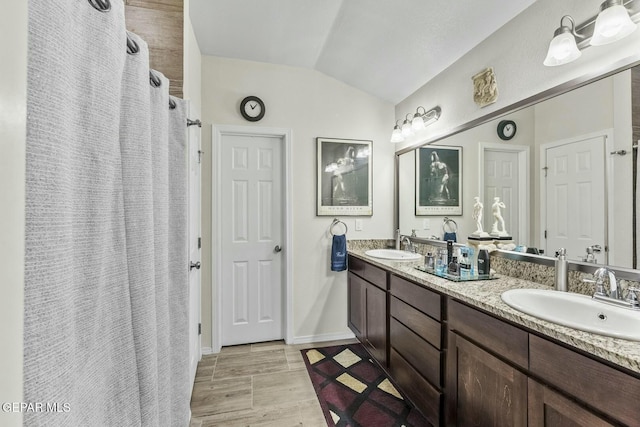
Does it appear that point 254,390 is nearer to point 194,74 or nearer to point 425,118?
point 194,74

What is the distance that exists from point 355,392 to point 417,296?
905 mm

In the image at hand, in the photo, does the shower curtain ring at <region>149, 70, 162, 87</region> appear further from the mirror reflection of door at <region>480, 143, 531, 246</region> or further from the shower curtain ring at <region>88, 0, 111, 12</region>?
the mirror reflection of door at <region>480, 143, 531, 246</region>

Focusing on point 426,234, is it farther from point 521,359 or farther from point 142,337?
point 142,337

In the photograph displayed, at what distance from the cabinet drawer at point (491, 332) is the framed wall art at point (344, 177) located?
1.57 meters

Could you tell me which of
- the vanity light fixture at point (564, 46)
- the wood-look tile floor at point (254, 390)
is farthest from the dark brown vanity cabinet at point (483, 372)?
the vanity light fixture at point (564, 46)

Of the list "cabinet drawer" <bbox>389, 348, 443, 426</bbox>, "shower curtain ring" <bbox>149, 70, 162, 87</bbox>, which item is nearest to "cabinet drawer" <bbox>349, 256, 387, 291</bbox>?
"cabinet drawer" <bbox>389, 348, 443, 426</bbox>

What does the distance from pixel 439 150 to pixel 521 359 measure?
5.74ft

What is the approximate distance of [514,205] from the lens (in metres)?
1.70

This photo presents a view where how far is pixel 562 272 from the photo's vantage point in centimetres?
133

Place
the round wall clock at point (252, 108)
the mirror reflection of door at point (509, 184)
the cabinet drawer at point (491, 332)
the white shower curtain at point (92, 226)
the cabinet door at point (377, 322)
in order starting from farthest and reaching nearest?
the round wall clock at point (252, 108), the cabinet door at point (377, 322), the mirror reflection of door at point (509, 184), the cabinet drawer at point (491, 332), the white shower curtain at point (92, 226)

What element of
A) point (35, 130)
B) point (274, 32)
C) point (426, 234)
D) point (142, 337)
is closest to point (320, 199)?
point (426, 234)

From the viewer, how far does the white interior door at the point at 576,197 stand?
1262 mm

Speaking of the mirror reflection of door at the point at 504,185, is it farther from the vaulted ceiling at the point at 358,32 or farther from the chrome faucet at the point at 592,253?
the vaulted ceiling at the point at 358,32

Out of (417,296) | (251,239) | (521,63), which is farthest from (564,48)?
(251,239)
